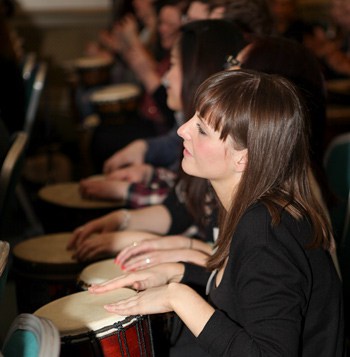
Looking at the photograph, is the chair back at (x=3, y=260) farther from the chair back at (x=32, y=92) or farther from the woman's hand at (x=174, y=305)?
the chair back at (x=32, y=92)

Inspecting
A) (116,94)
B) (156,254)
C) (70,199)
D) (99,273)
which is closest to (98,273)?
(99,273)

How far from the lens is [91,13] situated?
22.4 feet

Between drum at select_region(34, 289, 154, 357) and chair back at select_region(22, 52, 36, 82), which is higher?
drum at select_region(34, 289, 154, 357)

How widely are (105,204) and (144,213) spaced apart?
24 cm

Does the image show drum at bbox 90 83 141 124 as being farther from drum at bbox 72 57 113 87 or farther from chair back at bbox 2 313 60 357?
chair back at bbox 2 313 60 357

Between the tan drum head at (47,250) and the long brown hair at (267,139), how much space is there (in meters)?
0.73

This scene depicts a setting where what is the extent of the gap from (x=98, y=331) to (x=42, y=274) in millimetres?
606

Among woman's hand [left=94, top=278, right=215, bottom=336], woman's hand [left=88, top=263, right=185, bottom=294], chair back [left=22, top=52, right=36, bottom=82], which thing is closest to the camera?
woman's hand [left=94, top=278, right=215, bottom=336]

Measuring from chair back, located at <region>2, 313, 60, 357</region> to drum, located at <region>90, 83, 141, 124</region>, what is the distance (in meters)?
3.08

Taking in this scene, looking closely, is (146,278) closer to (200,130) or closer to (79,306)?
(79,306)

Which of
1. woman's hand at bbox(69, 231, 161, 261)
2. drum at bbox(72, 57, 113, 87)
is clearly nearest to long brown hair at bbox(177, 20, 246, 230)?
woman's hand at bbox(69, 231, 161, 261)

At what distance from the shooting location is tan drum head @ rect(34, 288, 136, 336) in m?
1.60

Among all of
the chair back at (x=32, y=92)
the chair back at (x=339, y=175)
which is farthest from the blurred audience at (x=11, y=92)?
the chair back at (x=339, y=175)

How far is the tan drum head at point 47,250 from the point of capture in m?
2.21
